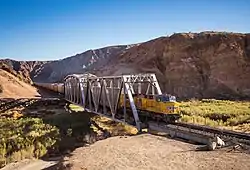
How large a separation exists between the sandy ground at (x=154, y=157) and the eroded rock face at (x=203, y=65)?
46274mm

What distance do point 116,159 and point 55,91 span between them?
69.1m

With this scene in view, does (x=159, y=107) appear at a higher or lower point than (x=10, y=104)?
higher

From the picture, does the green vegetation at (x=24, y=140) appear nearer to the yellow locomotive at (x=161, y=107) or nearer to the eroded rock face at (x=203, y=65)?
the yellow locomotive at (x=161, y=107)

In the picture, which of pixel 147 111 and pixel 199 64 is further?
pixel 199 64

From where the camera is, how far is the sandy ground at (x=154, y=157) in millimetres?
13953

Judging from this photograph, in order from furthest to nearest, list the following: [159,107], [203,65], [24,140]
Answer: [203,65] < [24,140] < [159,107]

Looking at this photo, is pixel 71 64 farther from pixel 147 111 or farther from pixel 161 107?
pixel 161 107

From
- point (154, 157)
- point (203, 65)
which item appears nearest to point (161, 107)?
point (154, 157)

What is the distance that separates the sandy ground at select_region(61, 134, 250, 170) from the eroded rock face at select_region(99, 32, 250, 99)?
46274 millimetres

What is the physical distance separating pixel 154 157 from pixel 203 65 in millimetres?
57097

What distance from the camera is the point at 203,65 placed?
6981cm

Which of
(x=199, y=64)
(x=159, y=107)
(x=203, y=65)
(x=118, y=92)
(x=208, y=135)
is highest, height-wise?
(x=199, y=64)

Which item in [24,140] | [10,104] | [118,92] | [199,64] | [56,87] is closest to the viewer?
[24,140]

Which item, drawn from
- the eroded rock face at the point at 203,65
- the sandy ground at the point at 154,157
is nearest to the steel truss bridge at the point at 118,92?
the sandy ground at the point at 154,157
